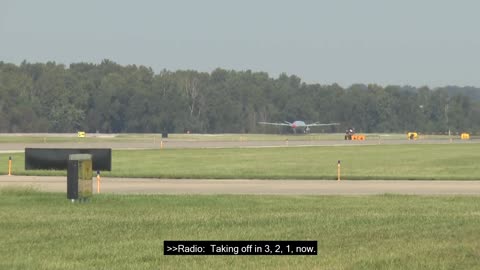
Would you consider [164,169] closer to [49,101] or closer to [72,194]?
[72,194]

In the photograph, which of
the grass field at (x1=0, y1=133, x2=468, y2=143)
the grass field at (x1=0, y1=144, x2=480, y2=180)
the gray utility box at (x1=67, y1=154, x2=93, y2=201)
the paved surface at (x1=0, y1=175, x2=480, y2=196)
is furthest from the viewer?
the grass field at (x1=0, y1=133, x2=468, y2=143)

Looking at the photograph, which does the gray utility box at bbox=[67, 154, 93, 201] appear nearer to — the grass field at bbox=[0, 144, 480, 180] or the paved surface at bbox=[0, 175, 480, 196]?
the paved surface at bbox=[0, 175, 480, 196]

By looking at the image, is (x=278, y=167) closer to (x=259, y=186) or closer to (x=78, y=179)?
(x=259, y=186)

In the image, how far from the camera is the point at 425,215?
1970 cm

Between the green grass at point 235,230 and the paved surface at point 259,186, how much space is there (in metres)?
4.83

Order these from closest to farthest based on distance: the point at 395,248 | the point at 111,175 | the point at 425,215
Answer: the point at 395,248
the point at 425,215
the point at 111,175

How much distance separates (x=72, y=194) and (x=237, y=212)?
5.37 meters

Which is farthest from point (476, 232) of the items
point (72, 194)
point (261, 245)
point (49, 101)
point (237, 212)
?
point (49, 101)

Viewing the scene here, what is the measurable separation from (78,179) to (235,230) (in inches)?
304

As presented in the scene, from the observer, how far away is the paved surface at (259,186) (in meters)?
30.3

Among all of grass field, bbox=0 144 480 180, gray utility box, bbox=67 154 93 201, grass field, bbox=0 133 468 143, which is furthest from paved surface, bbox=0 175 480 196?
grass field, bbox=0 133 468 143

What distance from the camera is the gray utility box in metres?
23.0

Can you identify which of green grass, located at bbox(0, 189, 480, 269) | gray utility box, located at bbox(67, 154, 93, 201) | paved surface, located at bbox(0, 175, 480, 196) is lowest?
paved surface, located at bbox(0, 175, 480, 196)

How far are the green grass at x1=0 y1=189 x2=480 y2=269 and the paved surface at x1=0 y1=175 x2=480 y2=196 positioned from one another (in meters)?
4.83
